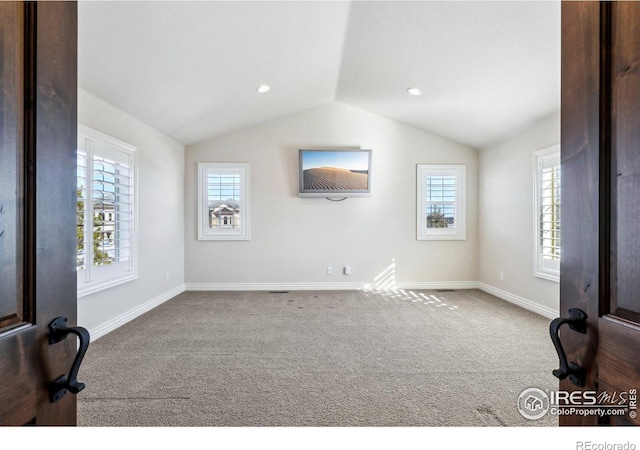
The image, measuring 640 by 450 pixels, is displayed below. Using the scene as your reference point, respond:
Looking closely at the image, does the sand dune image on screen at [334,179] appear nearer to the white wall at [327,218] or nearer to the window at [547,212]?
Result: the white wall at [327,218]

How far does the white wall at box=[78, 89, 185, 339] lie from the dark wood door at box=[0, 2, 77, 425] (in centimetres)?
301

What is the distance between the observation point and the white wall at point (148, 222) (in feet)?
10.6

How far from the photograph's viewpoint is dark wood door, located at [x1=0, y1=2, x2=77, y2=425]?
53cm

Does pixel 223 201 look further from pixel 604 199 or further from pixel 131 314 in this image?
pixel 604 199

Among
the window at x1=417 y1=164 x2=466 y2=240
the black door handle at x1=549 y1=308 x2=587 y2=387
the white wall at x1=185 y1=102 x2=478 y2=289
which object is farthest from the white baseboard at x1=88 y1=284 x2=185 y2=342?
the window at x1=417 y1=164 x2=466 y2=240

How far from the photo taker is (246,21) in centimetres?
276

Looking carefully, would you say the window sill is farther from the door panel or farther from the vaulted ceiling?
the door panel

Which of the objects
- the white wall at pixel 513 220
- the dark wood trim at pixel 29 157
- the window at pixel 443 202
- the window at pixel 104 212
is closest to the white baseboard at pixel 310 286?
the white wall at pixel 513 220

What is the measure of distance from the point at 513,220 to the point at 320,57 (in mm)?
3560

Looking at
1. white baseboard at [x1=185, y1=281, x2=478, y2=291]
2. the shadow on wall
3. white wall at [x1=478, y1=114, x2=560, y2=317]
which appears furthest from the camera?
white baseboard at [x1=185, y1=281, x2=478, y2=291]

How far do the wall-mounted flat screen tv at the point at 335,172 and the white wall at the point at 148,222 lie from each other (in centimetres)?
209

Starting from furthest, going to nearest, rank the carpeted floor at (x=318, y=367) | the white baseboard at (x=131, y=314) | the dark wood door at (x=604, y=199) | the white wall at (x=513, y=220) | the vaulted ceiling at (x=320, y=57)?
the white wall at (x=513, y=220), the white baseboard at (x=131, y=314), the vaulted ceiling at (x=320, y=57), the carpeted floor at (x=318, y=367), the dark wood door at (x=604, y=199)

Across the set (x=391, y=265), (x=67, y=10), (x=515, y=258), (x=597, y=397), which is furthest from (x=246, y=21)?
(x=515, y=258)
